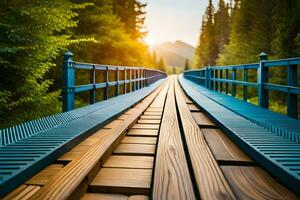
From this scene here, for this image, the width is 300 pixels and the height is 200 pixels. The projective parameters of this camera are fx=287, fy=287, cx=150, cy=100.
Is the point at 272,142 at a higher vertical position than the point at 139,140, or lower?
higher

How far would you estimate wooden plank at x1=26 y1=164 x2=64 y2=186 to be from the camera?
2037 mm

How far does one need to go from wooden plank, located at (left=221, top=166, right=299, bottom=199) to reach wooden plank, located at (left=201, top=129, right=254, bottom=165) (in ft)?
0.48

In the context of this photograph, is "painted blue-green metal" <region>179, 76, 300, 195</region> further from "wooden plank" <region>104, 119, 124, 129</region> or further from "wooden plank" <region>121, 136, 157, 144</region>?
"wooden plank" <region>104, 119, 124, 129</region>

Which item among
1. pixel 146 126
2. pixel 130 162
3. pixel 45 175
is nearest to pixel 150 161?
pixel 130 162

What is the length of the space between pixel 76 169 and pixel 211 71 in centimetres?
1182

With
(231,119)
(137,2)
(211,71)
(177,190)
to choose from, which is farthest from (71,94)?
(137,2)

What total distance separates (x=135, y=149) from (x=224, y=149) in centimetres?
92

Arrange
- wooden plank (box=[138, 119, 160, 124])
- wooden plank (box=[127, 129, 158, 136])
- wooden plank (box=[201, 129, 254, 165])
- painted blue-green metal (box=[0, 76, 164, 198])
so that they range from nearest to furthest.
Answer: painted blue-green metal (box=[0, 76, 164, 198]) → wooden plank (box=[201, 129, 254, 165]) → wooden plank (box=[127, 129, 158, 136]) → wooden plank (box=[138, 119, 160, 124])

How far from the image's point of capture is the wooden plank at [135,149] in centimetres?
290

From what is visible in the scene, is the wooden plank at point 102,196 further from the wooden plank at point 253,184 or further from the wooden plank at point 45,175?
the wooden plank at point 253,184

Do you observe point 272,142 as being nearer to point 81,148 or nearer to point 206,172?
point 206,172

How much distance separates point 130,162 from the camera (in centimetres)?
262

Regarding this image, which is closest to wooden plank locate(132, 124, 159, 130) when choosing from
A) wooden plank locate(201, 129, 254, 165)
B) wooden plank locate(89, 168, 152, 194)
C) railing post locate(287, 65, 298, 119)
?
wooden plank locate(201, 129, 254, 165)

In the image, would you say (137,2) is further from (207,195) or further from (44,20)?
(207,195)
